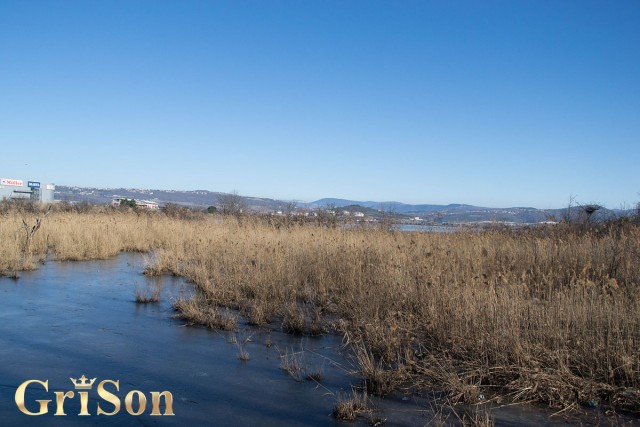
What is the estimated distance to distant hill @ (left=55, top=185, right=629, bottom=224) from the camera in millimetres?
16188

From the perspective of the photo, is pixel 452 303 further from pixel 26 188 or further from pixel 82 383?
pixel 26 188

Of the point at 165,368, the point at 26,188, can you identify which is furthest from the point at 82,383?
the point at 26,188

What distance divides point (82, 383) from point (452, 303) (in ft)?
15.6

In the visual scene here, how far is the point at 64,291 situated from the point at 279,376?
7.05m

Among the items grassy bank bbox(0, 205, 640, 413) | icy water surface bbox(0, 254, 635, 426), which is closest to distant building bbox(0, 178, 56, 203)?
grassy bank bbox(0, 205, 640, 413)

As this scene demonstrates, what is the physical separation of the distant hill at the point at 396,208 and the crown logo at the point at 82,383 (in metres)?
10.5

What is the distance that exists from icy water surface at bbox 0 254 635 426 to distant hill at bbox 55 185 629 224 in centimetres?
842

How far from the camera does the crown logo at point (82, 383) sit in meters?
5.02

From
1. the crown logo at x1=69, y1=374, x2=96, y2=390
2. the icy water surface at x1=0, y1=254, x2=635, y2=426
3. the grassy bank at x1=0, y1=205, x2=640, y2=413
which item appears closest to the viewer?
the icy water surface at x1=0, y1=254, x2=635, y2=426

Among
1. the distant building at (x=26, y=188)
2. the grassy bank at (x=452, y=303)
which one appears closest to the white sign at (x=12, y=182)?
the distant building at (x=26, y=188)

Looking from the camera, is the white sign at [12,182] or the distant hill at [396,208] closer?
the distant hill at [396,208]

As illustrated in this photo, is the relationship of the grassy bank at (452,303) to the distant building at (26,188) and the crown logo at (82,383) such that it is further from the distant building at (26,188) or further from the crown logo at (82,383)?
the distant building at (26,188)

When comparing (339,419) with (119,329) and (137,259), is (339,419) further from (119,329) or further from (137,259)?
(137,259)

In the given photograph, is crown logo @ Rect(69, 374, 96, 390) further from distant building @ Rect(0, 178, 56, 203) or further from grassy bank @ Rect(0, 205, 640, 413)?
distant building @ Rect(0, 178, 56, 203)
